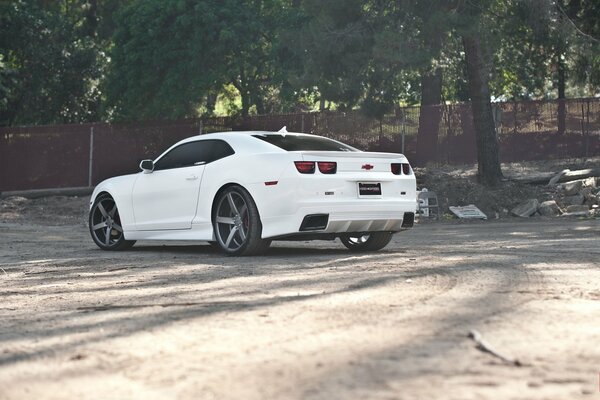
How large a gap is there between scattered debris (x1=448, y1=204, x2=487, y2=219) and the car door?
10.9m

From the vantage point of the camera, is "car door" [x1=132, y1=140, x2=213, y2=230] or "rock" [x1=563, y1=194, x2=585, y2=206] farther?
"rock" [x1=563, y1=194, x2=585, y2=206]

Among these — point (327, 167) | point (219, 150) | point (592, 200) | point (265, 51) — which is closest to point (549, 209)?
point (592, 200)

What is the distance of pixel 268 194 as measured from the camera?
12.2 m

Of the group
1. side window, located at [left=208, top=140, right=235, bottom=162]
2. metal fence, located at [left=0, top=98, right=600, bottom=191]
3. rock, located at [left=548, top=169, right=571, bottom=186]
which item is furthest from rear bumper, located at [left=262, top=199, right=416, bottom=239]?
metal fence, located at [left=0, top=98, right=600, bottom=191]

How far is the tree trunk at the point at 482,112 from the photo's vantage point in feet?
86.1

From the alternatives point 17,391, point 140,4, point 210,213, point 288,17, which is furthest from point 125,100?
point 17,391

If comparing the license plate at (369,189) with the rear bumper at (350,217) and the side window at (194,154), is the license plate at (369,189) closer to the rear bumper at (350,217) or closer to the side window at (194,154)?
the rear bumper at (350,217)

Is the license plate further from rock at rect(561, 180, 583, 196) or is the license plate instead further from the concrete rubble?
rock at rect(561, 180, 583, 196)

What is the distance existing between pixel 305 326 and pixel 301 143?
654 cm

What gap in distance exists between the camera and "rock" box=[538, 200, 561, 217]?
944 inches

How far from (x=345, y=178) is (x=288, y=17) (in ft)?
81.7

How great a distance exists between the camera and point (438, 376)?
5.27 m

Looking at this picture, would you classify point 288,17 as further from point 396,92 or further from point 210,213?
point 210,213

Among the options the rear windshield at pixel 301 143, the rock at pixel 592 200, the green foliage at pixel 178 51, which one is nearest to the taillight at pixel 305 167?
the rear windshield at pixel 301 143
